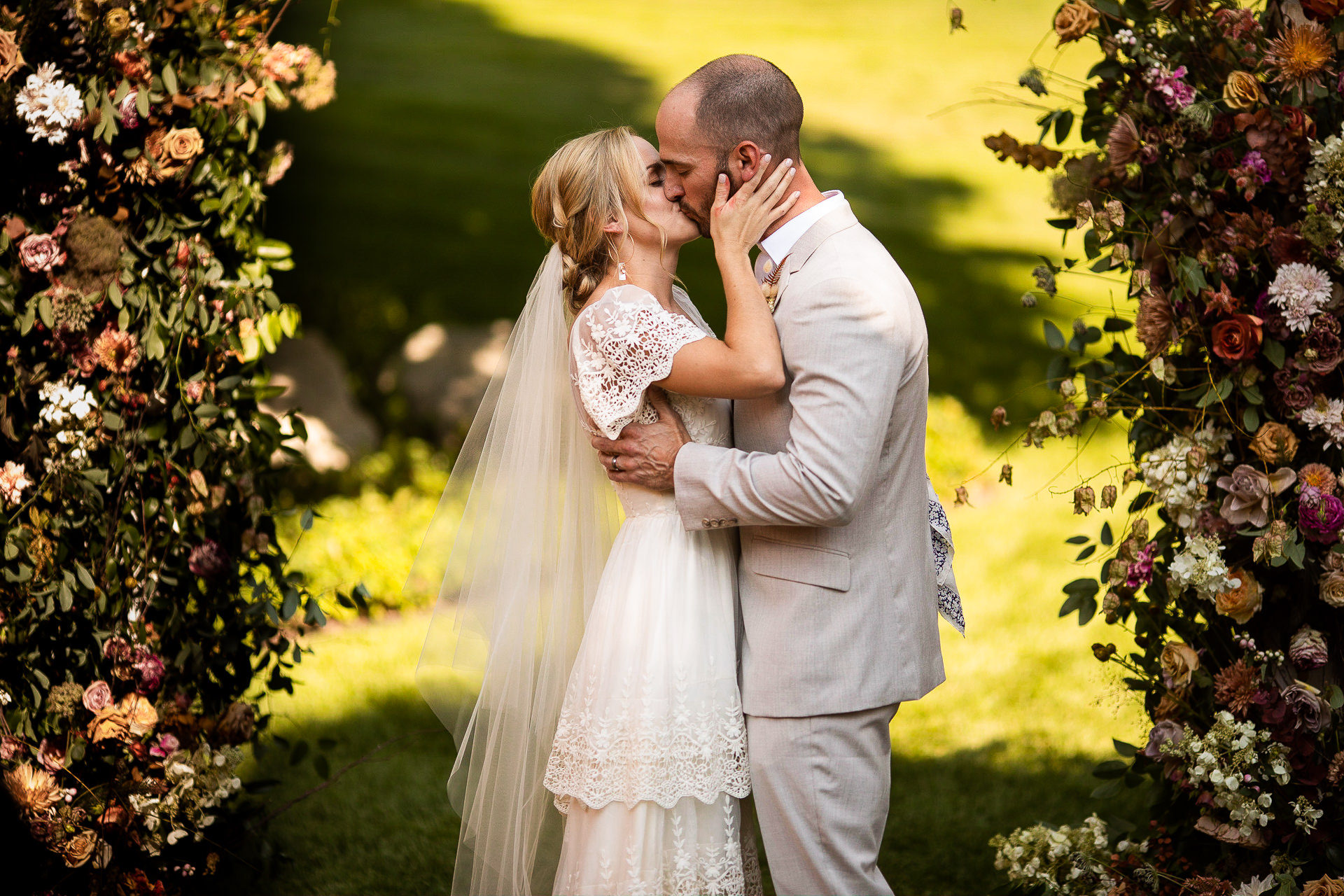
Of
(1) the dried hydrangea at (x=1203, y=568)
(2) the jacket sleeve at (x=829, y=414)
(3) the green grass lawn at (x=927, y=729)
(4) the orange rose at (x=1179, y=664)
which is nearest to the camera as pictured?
(2) the jacket sleeve at (x=829, y=414)

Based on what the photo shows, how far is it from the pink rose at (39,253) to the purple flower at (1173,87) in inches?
111

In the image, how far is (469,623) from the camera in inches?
116

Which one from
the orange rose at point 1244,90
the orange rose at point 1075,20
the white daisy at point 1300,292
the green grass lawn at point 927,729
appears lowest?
the green grass lawn at point 927,729

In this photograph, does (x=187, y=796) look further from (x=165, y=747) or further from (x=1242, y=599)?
(x=1242, y=599)

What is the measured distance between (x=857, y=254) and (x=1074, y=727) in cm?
323

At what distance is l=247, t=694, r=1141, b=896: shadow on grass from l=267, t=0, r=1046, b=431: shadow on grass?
4.86 metres

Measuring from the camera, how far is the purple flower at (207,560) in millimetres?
3238

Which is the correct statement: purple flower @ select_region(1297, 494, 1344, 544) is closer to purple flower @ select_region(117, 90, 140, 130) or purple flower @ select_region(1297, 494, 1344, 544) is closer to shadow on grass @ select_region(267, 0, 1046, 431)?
purple flower @ select_region(117, 90, 140, 130)

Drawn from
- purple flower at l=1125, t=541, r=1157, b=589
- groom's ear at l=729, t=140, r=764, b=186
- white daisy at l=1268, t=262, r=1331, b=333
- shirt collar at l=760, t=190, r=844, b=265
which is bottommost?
purple flower at l=1125, t=541, r=1157, b=589

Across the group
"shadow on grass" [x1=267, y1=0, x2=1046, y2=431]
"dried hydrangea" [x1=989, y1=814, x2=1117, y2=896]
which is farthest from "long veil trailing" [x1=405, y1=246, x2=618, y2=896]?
"shadow on grass" [x1=267, y1=0, x2=1046, y2=431]

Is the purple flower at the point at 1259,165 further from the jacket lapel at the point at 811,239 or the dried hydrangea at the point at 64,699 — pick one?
the dried hydrangea at the point at 64,699

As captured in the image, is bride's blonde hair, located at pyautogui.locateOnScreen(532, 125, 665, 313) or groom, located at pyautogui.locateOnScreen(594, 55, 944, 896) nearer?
groom, located at pyautogui.locateOnScreen(594, 55, 944, 896)

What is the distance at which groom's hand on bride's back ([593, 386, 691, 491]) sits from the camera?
266cm

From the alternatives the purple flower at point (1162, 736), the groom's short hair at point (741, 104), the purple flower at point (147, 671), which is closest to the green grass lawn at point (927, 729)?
the purple flower at point (1162, 736)
